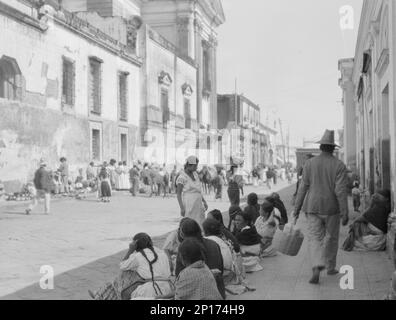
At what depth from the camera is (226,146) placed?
47.4m

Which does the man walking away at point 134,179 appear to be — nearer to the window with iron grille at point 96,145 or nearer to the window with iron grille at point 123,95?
the window with iron grille at point 96,145

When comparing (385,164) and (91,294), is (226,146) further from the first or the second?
(91,294)

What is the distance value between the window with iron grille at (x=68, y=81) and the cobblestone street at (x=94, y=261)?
26.8ft

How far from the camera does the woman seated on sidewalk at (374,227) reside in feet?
28.6

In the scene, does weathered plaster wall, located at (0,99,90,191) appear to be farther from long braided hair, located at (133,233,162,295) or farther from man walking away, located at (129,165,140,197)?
long braided hair, located at (133,233,162,295)

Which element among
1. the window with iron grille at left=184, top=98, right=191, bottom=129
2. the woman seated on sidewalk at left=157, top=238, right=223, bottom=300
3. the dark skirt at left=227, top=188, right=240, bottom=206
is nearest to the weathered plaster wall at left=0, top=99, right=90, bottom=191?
the dark skirt at left=227, top=188, right=240, bottom=206

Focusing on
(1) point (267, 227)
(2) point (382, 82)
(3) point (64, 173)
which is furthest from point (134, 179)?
(1) point (267, 227)

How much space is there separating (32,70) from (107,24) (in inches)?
409

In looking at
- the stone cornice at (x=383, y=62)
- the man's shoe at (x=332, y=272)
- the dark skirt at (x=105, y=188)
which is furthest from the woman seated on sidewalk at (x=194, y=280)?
the dark skirt at (x=105, y=188)

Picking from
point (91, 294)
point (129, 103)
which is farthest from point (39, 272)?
point (129, 103)

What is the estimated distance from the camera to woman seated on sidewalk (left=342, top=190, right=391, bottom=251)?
8727 millimetres

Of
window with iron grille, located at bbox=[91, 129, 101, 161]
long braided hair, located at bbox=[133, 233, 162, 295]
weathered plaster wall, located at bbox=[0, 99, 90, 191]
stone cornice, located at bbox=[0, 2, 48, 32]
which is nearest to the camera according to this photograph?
long braided hair, located at bbox=[133, 233, 162, 295]

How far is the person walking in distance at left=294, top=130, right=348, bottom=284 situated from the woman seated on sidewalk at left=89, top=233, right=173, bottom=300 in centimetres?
187
